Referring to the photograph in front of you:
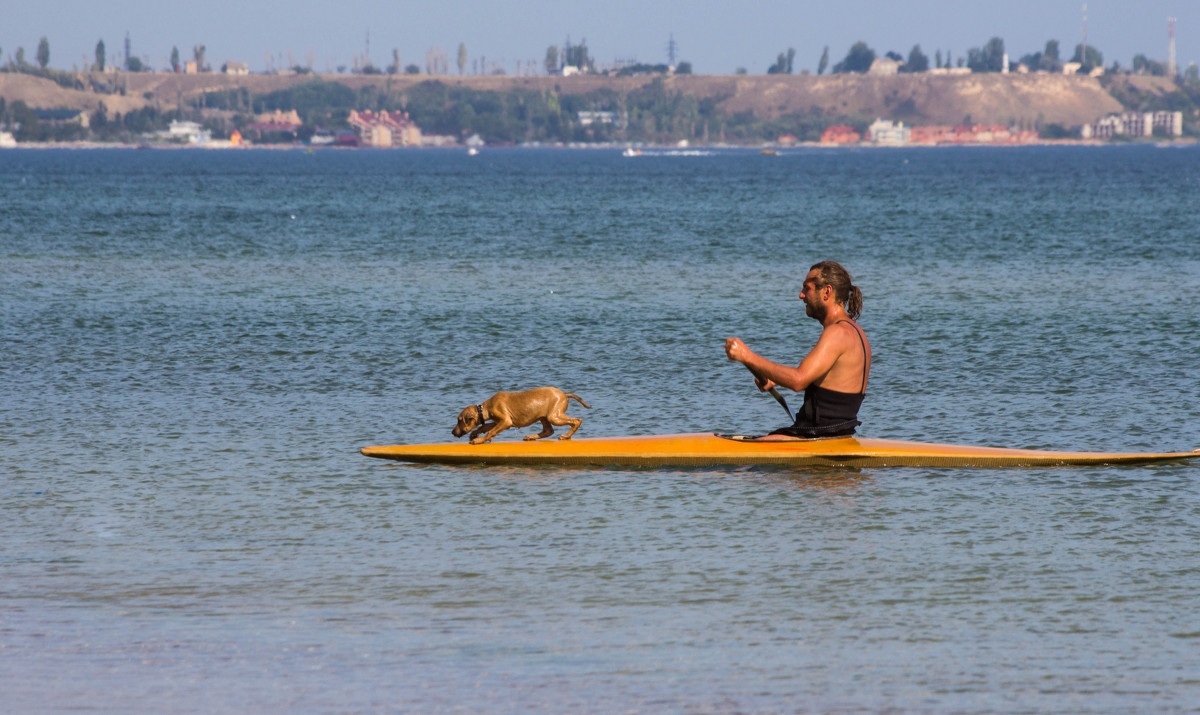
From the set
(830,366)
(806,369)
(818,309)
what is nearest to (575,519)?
(806,369)

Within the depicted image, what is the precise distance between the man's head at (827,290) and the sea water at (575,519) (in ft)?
4.61

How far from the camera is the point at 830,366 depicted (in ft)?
35.8

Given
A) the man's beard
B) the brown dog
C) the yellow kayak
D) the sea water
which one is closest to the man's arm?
the man's beard

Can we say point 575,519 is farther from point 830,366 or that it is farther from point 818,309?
point 818,309

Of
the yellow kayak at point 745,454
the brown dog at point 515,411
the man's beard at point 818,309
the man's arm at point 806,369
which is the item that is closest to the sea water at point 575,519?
the yellow kayak at point 745,454

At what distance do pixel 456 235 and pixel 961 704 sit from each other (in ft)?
144

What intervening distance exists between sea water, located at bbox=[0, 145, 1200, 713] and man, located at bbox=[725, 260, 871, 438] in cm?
49

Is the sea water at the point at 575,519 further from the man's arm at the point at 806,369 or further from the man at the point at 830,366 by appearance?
the man's arm at the point at 806,369

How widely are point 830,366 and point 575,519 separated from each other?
8.08 feet

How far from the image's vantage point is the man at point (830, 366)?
10.8m

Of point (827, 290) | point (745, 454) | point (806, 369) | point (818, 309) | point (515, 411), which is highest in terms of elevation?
point (827, 290)

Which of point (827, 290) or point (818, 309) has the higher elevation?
point (827, 290)

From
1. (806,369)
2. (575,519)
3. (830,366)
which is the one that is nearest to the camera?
(575,519)

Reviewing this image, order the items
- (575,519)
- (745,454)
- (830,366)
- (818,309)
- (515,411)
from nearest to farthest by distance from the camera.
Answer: (575,519) < (830,366) < (818,309) < (745,454) < (515,411)
